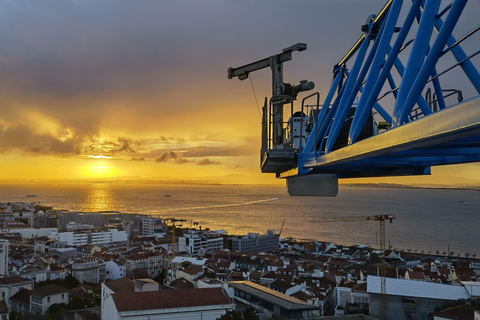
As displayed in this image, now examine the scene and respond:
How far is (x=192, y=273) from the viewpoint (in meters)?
17.9

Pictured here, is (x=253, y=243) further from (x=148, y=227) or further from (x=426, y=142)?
(x=426, y=142)

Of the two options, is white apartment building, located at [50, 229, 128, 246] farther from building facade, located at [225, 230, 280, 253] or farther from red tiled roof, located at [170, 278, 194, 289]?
red tiled roof, located at [170, 278, 194, 289]

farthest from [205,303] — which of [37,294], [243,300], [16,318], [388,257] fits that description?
[388,257]

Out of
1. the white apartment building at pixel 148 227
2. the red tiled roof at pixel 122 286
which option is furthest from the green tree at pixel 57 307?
the white apartment building at pixel 148 227

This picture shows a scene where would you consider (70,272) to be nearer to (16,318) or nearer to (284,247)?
(16,318)

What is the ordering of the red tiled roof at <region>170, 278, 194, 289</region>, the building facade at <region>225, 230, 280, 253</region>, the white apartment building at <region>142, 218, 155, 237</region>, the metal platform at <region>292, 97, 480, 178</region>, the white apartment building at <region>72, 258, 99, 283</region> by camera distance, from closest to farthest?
the metal platform at <region>292, 97, 480, 178</region>, the red tiled roof at <region>170, 278, 194, 289</region>, the white apartment building at <region>72, 258, 99, 283</region>, the building facade at <region>225, 230, 280, 253</region>, the white apartment building at <region>142, 218, 155, 237</region>

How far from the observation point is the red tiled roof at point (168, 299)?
430 inches

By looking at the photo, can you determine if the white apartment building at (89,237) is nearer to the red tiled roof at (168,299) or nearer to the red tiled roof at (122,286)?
the red tiled roof at (122,286)

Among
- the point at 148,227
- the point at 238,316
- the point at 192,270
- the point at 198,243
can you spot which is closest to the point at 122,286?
the point at 192,270

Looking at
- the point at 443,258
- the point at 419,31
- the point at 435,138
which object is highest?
the point at 419,31

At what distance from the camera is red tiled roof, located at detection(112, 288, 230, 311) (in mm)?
10930

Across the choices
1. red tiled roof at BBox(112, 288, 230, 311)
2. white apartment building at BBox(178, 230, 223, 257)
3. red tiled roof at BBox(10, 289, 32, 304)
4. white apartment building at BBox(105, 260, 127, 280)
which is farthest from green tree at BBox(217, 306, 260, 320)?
white apartment building at BBox(178, 230, 223, 257)

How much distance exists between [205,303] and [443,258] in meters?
20.6

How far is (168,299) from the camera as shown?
11344mm
